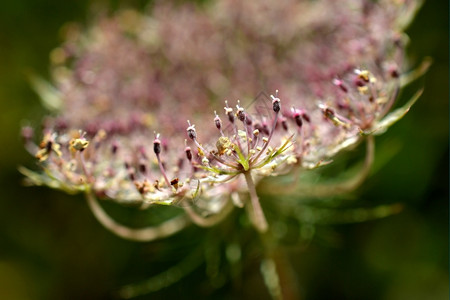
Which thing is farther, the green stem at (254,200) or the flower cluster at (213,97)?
the flower cluster at (213,97)

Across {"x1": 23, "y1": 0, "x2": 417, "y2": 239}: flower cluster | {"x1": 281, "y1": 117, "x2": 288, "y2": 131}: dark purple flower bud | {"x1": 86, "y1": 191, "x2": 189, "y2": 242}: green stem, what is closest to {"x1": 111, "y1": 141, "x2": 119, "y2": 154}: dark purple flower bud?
{"x1": 23, "y1": 0, "x2": 417, "y2": 239}: flower cluster

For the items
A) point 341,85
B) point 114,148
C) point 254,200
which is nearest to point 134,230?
point 114,148

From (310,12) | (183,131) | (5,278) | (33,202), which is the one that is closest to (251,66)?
(310,12)

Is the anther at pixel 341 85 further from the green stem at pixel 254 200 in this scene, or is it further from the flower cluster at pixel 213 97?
the green stem at pixel 254 200

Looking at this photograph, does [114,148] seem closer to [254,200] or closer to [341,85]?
[254,200]

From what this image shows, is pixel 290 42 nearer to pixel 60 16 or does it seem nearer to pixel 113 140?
pixel 113 140

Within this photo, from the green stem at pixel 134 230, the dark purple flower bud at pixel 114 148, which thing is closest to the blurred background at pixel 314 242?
the green stem at pixel 134 230

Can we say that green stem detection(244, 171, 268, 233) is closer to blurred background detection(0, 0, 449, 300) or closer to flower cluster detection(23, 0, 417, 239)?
flower cluster detection(23, 0, 417, 239)
